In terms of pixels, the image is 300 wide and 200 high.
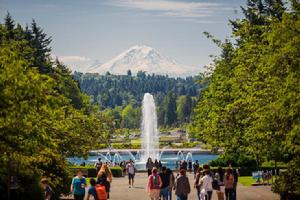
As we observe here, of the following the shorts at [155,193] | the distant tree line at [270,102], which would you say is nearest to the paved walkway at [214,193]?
the distant tree line at [270,102]

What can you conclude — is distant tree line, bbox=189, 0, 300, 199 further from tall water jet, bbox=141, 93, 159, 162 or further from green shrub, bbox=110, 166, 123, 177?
tall water jet, bbox=141, 93, 159, 162

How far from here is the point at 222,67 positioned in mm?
62656

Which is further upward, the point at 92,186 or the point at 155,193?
the point at 92,186

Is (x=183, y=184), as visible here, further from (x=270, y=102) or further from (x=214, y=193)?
(x=214, y=193)

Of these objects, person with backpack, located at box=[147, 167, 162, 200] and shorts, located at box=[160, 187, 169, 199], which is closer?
person with backpack, located at box=[147, 167, 162, 200]

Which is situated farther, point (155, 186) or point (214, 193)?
point (214, 193)

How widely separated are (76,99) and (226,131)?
53448 millimetres

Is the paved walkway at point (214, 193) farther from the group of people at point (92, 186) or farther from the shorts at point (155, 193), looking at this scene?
the shorts at point (155, 193)

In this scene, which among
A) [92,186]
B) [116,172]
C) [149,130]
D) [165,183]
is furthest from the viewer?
[149,130]

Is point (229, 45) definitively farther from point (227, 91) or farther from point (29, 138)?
point (29, 138)

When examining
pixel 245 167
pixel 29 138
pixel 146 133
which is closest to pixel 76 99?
pixel 146 133

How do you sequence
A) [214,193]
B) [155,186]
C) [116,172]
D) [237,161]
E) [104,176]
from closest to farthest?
1. [155,186]
2. [104,176]
3. [214,193]
4. [237,161]
5. [116,172]

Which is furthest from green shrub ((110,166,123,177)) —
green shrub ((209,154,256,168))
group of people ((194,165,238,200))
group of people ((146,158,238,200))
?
group of people ((146,158,238,200))

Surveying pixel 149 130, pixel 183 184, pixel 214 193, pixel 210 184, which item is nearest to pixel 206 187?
pixel 210 184
